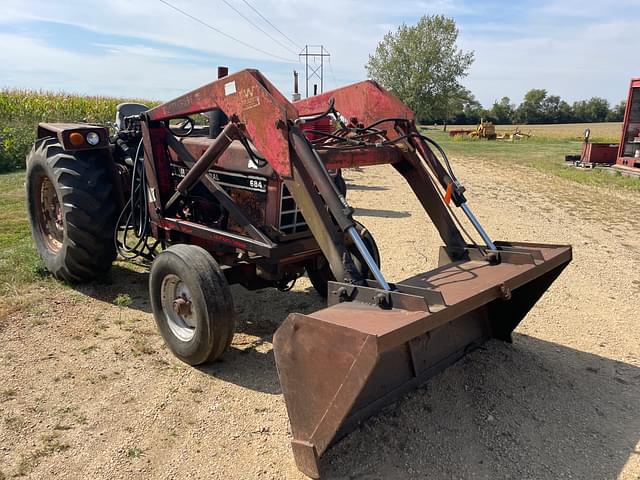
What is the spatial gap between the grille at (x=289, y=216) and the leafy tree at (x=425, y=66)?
4682 centimetres

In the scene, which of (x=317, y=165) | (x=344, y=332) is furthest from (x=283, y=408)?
(x=317, y=165)

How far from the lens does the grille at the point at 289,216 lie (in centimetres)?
375

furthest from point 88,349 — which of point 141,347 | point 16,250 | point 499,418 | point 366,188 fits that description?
point 366,188

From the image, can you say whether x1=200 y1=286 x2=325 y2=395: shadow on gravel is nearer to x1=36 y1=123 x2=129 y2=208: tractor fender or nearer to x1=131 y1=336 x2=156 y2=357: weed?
x1=131 y1=336 x2=156 y2=357: weed

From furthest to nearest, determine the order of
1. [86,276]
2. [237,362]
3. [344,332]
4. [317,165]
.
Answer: [86,276], [237,362], [317,165], [344,332]

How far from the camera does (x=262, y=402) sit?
3.23 meters

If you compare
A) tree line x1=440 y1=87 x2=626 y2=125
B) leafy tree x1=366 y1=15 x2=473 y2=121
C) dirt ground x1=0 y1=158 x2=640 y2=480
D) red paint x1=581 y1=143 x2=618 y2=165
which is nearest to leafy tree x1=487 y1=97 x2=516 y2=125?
tree line x1=440 y1=87 x2=626 y2=125

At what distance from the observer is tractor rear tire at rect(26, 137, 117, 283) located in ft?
14.7

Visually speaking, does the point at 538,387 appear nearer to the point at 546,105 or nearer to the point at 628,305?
the point at 628,305

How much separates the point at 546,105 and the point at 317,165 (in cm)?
6729

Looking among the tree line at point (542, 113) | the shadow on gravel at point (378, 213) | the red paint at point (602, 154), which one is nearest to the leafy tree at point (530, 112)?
the tree line at point (542, 113)

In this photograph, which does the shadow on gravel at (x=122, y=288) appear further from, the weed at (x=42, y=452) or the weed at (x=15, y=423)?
Result: the weed at (x=42, y=452)

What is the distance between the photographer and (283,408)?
3.17 metres

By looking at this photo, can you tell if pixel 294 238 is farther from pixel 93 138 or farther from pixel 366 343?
pixel 93 138
